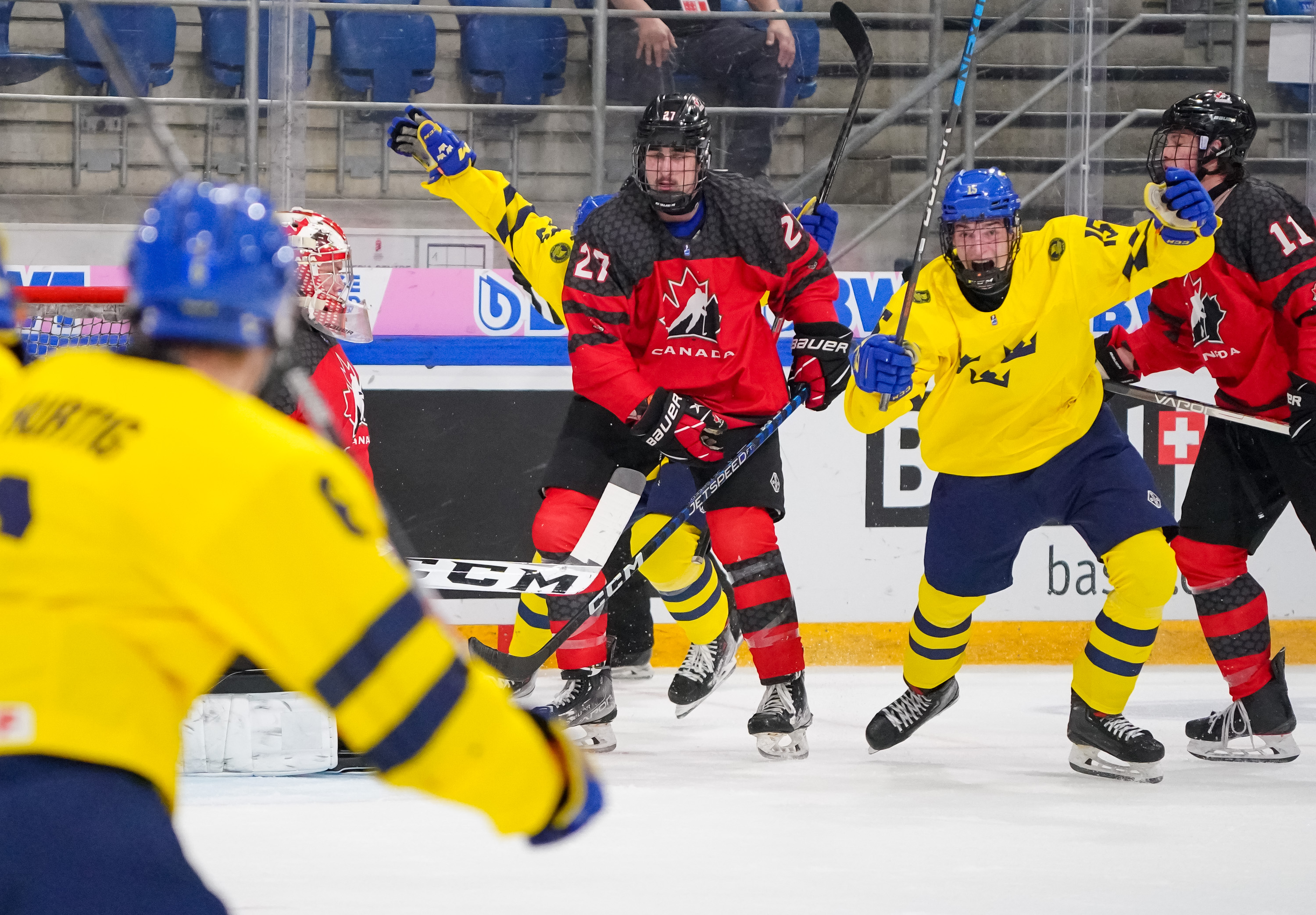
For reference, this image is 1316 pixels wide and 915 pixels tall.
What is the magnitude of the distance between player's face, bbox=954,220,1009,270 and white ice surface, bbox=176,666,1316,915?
3.65ft

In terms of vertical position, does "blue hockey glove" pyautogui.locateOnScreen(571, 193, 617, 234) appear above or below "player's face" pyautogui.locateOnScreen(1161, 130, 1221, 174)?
below

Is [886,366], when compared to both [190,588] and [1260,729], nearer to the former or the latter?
[1260,729]

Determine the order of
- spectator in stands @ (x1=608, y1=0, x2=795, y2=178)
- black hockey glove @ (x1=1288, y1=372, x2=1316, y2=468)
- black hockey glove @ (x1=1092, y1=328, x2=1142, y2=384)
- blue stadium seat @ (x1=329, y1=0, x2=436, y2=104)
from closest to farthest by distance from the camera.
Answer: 1. black hockey glove @ (x1=1288, y1=372, x2=1316, y2=468)
2. black hockey glove @ (x1=1092, y1=328, x2=1142, y2=384)
3. blue stadium seat @ (x1=329, y1=0, x2=436, y2=104)
4. spectator in stands @ (x1=608, y1=0, x2=795, y2=178)

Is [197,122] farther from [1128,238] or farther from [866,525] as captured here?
[1128,238]

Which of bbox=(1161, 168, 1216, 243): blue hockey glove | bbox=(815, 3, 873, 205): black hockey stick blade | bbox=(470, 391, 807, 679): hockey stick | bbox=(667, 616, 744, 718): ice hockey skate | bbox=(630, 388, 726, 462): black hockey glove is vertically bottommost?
bbox=(667, 616, 744, 718): ice hockey skate

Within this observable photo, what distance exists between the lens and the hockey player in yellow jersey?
3346mm

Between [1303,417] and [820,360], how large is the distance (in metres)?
1.08

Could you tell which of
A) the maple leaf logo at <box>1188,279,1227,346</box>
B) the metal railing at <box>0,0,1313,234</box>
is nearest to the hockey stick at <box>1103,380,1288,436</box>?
the maple leaf logo at <box>1188,279,1227,346</box>

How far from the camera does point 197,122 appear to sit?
480 centimetres

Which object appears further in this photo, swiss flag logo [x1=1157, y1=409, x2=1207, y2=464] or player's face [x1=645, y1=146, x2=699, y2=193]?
swiss flag logo [x1=1157, y1=409, x2=1207, y2=464]

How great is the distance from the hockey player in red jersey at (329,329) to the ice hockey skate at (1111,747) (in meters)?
1.62

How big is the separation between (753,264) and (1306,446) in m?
1.30

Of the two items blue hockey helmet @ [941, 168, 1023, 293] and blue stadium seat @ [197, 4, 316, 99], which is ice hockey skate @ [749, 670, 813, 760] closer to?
blue hockey helmet @ [941, 168, 1023, 293]

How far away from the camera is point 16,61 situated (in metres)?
4.80
